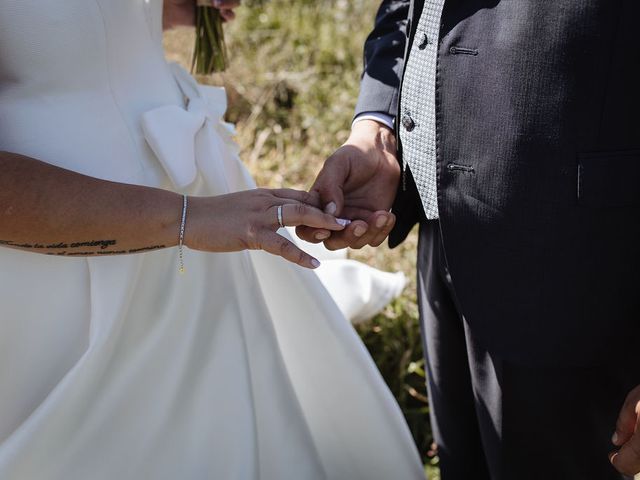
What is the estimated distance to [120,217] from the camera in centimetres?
152

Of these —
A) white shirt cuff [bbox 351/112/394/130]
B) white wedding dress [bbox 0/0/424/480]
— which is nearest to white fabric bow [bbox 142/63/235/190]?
white wedding dress [bbox 0/0/424/480]

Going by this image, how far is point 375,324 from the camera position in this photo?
329 centimetres

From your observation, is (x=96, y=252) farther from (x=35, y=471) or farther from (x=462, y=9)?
(x=462, y=9)

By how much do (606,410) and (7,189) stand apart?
4.51 feet

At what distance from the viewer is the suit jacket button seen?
174 centimetres

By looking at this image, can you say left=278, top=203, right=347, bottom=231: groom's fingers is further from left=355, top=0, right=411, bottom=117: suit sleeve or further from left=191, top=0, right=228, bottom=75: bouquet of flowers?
left=191, top=0, right=228, bottom=75: bouquet of flowers

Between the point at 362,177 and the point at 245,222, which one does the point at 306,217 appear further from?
the point at 362,177

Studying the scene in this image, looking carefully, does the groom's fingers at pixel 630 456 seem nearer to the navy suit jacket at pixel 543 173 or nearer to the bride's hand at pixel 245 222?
the navy suit jacket at pixel 543 173

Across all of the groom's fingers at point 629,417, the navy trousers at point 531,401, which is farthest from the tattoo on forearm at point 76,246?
the groom's fingers at point 629,417

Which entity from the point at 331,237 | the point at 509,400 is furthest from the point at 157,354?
the point at 509,400

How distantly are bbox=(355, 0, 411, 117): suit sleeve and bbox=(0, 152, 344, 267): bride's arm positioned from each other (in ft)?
1.57

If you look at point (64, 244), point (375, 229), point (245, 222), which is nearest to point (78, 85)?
point (64, 244)

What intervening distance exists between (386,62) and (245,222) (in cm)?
68

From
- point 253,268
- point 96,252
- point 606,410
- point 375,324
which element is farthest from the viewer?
point 375,324
